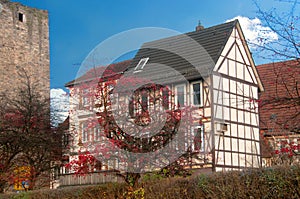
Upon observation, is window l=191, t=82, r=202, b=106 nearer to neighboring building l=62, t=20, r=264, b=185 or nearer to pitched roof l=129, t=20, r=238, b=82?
neighboring building l=62, t=20, r=264, b=185

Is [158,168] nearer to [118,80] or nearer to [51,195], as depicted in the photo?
[118,80]

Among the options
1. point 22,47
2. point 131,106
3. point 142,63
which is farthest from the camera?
point 22,47

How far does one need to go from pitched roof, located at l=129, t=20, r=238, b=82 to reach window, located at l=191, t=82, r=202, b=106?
1.37 feet

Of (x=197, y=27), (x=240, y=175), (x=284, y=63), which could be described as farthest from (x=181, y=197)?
(x=197, y=27)

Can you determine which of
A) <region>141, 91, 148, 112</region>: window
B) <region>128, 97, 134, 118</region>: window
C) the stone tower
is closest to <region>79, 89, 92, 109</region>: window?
<region>128, 97, 134, 118</region>: window

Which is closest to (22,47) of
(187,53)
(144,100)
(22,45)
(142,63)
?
(22,45)

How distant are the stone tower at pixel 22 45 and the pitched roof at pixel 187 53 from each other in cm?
1201

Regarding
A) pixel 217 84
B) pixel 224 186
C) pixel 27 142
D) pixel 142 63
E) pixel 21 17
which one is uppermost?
pixel 21 17

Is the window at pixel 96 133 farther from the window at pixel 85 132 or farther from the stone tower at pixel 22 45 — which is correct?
the stone tower at pixel 22 45

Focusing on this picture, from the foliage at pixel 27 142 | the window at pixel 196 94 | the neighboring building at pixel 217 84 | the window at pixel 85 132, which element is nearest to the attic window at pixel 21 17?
the neighboring building at pixel 217 84

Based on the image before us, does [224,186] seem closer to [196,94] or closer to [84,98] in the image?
[84,98]

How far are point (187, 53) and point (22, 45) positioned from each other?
1617 cm

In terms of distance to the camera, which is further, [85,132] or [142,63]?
[142,63]

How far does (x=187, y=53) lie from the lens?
28266 millimetres
